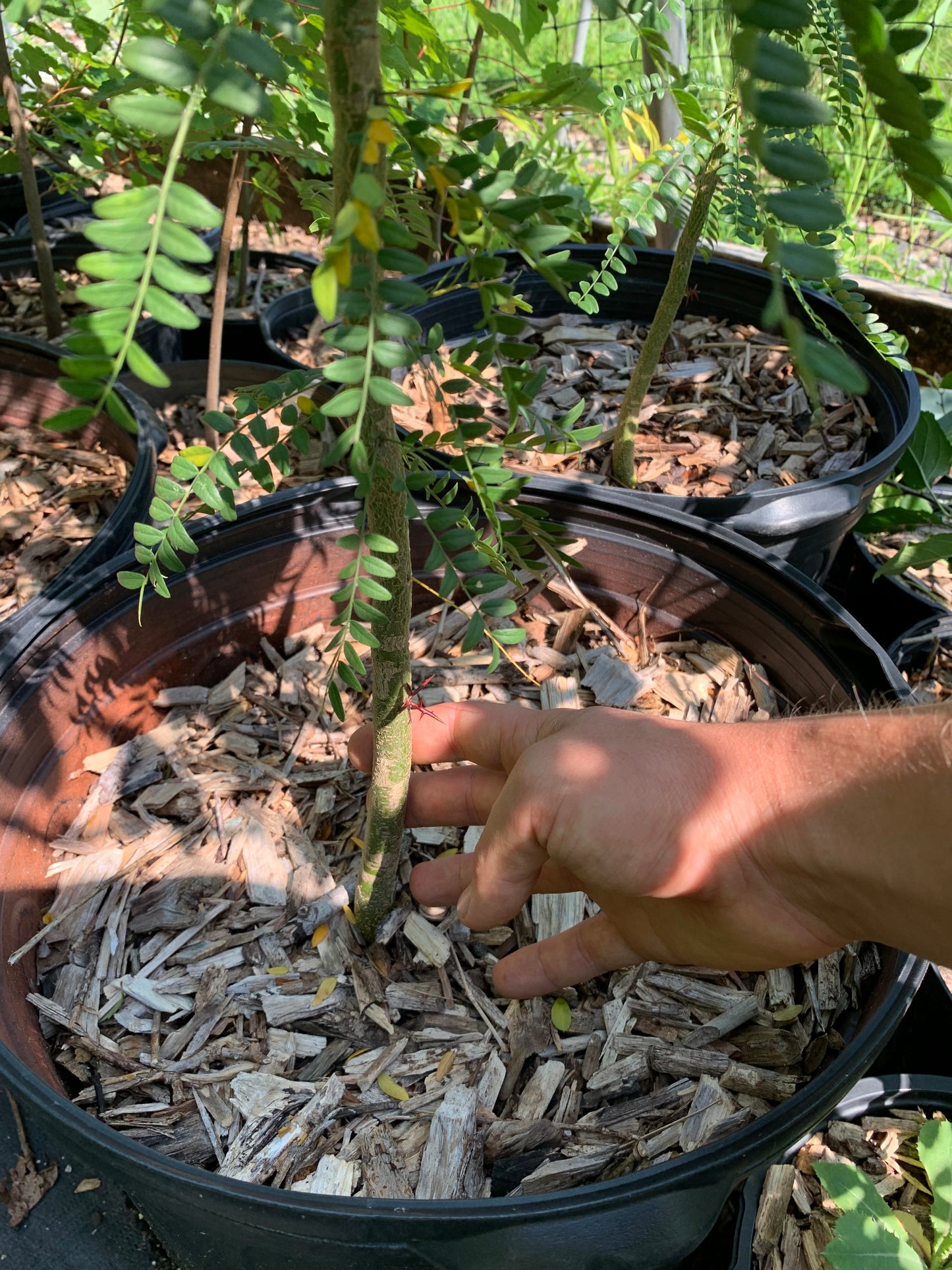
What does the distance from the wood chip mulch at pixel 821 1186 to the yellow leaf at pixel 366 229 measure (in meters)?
1.29

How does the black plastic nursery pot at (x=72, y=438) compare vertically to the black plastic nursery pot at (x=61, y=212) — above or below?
below

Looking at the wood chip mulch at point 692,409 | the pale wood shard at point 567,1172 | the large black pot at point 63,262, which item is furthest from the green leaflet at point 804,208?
the large black pot at point 63,262

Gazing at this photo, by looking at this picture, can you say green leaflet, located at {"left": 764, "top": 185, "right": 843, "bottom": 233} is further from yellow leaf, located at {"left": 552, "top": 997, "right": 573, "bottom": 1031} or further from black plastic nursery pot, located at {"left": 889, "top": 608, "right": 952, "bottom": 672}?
black plastic nursery pot, located at {"left": 889, "top": 608, "right": 952, "bottom": 672}

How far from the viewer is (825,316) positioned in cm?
215

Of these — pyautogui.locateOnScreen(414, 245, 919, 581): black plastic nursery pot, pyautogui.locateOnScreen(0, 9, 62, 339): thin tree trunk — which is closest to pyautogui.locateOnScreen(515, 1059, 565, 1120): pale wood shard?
pyautogui.locateOnScreen(414, 245, 919, 581): black plastic nursery pot

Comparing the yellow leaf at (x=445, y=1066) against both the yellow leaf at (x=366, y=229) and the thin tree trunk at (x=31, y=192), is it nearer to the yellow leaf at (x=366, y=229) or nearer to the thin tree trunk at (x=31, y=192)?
the yellow leaf at (x=366, y=229)

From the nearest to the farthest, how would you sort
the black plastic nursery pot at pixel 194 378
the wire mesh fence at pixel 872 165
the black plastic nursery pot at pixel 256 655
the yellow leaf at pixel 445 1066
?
1. the black plastic nursery pot at pixel 256 655
2. the yellow leaf at pixel 445 1066
3. the black plastic nursery pot at pixel 194 378
4. the wire mesh fence at pixel 872 165

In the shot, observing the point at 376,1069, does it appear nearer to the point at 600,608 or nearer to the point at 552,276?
the point at 600,608

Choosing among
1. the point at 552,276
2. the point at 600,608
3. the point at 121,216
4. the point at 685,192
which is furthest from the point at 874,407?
the point at 121,216

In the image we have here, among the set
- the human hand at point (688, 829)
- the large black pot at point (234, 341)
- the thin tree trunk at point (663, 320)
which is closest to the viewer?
the human hand at point (688, 829)

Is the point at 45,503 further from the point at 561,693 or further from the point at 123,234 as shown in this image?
the point at 123,234

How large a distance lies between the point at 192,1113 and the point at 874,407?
1992 mm

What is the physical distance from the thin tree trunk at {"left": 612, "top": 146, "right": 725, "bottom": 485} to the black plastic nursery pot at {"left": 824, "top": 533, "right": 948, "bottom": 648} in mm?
628

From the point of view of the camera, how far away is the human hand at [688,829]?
104 cm
